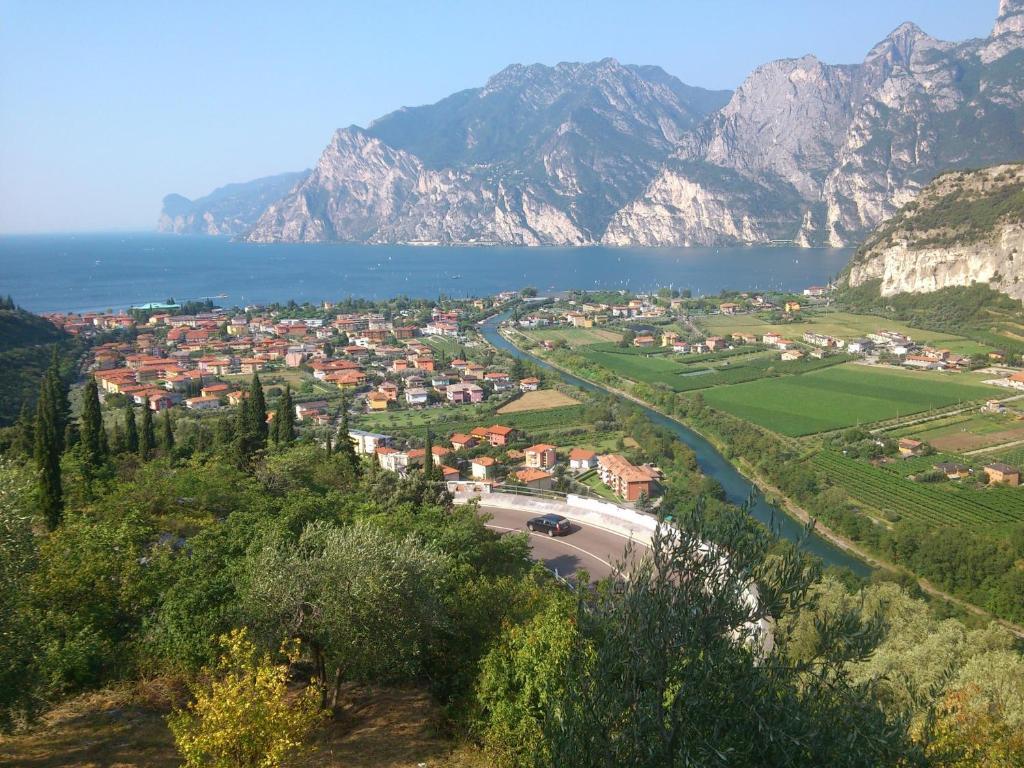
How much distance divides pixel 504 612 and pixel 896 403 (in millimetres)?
38152

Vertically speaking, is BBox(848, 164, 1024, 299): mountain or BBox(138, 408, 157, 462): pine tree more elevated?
BBox(848, 164, 1024, 299): mountain

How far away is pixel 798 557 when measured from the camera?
5699mm

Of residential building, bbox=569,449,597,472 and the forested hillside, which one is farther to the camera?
the forested hillside

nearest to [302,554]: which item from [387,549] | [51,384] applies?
[387,549]

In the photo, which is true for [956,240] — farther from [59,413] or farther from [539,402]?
[59,413]

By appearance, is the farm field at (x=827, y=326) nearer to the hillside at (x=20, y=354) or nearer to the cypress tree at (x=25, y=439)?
the hillside at (x=20, y=354)

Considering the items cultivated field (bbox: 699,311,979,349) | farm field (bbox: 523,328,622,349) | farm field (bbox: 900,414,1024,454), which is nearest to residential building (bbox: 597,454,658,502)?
farm field (bbox: 900,414,1024,454)

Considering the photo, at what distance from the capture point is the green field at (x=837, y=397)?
1506 inches

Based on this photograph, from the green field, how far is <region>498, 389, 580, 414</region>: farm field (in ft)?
27.5

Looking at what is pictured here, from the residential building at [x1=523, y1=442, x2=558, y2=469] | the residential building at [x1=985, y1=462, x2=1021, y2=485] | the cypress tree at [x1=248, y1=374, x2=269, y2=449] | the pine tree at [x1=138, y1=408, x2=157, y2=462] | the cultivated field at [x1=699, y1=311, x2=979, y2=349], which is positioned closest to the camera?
the pine tree at [x1=138, y1=408, x2=157, y2=462]

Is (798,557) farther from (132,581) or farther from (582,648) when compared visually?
(132,581)

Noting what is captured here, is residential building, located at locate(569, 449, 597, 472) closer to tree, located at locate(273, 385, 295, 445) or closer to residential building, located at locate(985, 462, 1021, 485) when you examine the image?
tree, located at locate(273, 385, 295, 445)

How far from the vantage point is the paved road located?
575 inches

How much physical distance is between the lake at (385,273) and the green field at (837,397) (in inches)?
2030
